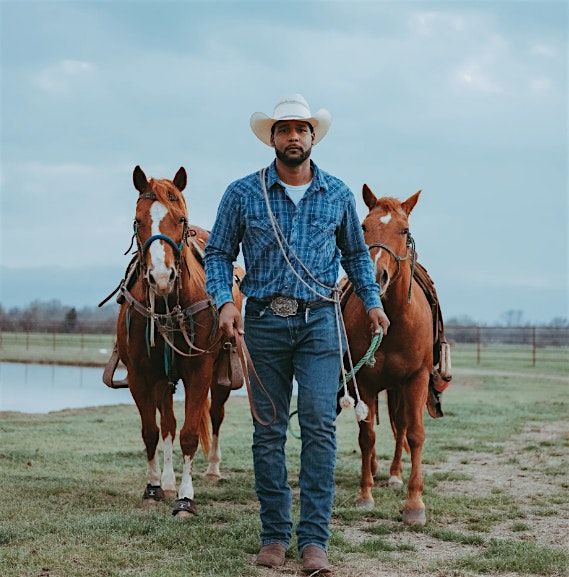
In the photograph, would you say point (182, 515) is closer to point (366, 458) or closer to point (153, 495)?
point (153, 495)

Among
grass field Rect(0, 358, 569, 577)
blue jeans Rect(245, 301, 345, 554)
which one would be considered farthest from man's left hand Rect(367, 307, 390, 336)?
grass field Rect(0, 358, 569, 577)

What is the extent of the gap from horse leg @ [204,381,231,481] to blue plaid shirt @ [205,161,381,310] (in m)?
3.33

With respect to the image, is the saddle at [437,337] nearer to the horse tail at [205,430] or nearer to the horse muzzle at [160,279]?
the horse tail at [205,430]

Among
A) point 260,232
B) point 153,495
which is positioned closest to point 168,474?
point 153,495

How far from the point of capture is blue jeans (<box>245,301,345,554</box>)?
4852 mm

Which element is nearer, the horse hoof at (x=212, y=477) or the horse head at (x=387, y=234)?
the horse head at (x=387, y=234)

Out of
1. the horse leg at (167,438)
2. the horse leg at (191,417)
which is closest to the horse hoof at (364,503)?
the horse leg at (191,417)

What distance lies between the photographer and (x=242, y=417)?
578 inches

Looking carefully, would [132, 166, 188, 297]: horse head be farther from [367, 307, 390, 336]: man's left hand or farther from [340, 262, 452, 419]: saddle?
[340, 262, 452, 419]: saddle

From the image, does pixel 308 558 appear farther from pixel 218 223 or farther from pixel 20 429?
pixel 20 429

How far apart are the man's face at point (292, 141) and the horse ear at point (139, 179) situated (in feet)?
5.09

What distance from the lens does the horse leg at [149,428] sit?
22.6 ft

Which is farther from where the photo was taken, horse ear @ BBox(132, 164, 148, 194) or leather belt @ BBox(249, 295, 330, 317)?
horse ear @ BBox(132, 164, 148, 194)

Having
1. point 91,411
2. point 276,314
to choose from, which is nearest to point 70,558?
point 276,314
